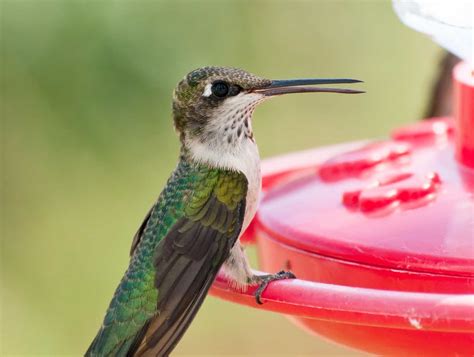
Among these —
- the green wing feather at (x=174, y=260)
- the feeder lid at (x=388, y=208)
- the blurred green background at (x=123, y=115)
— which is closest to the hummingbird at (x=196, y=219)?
the green wing feather at (x=174, y=260)

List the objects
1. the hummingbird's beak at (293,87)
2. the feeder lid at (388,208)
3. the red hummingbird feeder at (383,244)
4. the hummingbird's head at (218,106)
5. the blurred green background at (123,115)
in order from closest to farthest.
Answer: the red hummingbird feeder at (383,244), the feeder lid at (388,208), the hummingbird's beak at (293,87), the hummingbird's head at (218,106), the blurred green background at (123,115)

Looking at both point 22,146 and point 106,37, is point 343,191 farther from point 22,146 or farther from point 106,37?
point 22,146

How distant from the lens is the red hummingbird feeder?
7.81 feet

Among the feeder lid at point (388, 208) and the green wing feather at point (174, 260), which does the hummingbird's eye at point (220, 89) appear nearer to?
the green wing feather at point (174, 260)

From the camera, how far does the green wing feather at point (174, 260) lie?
111 inches

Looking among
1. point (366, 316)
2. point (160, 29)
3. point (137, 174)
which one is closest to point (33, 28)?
point (160, 29)

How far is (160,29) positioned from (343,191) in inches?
122

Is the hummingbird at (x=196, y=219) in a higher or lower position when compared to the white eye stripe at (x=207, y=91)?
lower

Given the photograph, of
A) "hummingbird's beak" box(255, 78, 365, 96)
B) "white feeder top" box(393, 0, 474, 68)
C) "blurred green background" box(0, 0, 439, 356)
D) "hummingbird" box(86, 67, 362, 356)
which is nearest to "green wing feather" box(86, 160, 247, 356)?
"hummingbird" box(86, 67, 362, 356)

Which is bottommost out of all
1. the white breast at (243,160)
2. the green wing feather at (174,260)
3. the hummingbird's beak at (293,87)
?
the green wing feather at (174,260)

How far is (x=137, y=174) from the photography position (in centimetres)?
632

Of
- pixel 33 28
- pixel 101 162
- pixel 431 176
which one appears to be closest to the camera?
A: pixel 431 176

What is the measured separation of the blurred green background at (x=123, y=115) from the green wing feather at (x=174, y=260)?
106 inches

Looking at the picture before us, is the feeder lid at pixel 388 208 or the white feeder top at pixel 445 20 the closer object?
the feeder lid at pixel 388 208
